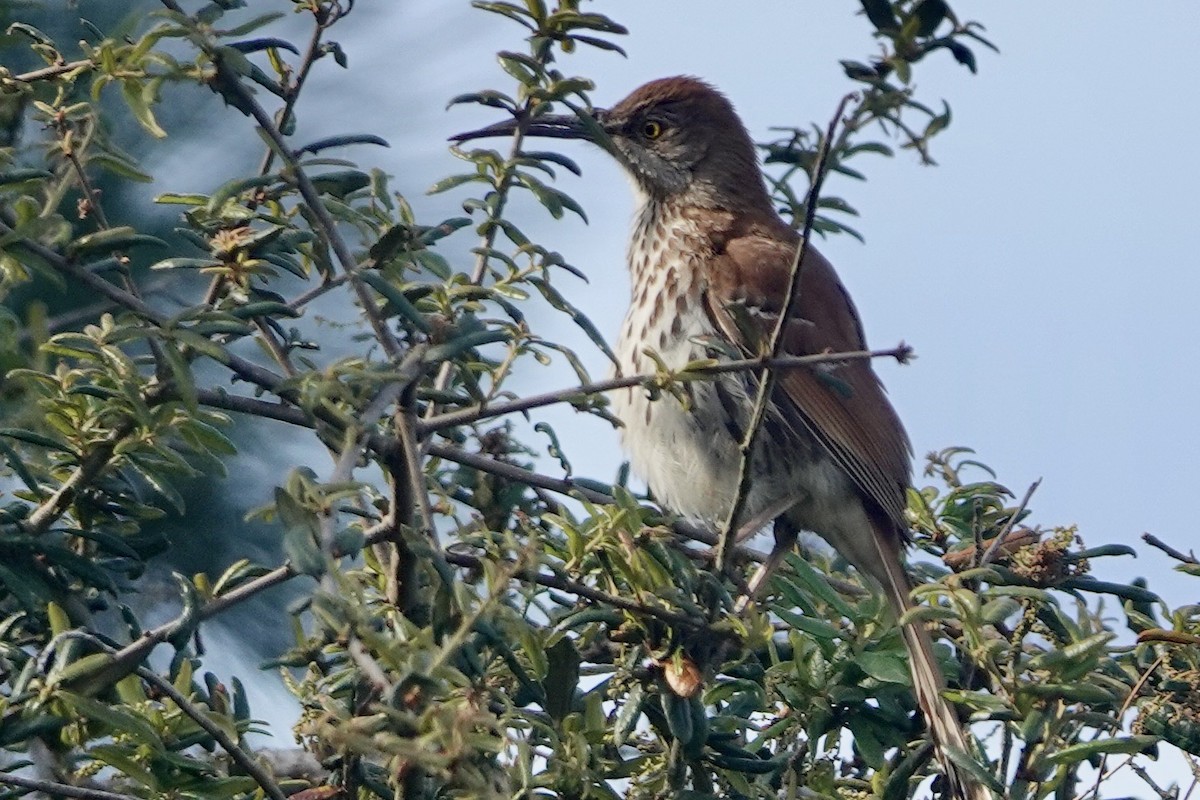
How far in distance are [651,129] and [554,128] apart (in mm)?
932

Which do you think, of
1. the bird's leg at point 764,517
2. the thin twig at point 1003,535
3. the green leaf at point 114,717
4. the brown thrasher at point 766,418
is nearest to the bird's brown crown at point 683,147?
the brown thrasher at point 766,418

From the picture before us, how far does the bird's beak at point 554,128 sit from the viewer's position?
234cm

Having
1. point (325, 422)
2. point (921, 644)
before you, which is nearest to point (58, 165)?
point (325, 422)

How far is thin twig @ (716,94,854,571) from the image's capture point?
173 cm

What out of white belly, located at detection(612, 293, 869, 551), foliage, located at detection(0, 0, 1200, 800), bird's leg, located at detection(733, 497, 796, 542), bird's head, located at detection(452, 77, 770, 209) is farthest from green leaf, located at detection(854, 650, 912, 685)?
bird's head, located at detection(452, 77, 770, 209)

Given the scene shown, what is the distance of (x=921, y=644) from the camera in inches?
104

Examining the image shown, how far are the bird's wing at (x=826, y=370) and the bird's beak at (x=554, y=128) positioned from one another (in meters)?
0.53

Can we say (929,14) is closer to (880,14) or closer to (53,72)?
(880,14)

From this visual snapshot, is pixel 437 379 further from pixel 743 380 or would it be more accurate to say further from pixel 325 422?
pixel 743 380

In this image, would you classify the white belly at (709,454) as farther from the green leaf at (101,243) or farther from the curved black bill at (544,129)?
the green leaf at (101,243)

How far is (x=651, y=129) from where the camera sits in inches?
189

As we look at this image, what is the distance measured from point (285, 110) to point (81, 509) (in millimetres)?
586

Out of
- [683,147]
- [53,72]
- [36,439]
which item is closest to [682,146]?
[683,147]

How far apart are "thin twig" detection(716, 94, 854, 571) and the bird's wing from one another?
1.47 m
